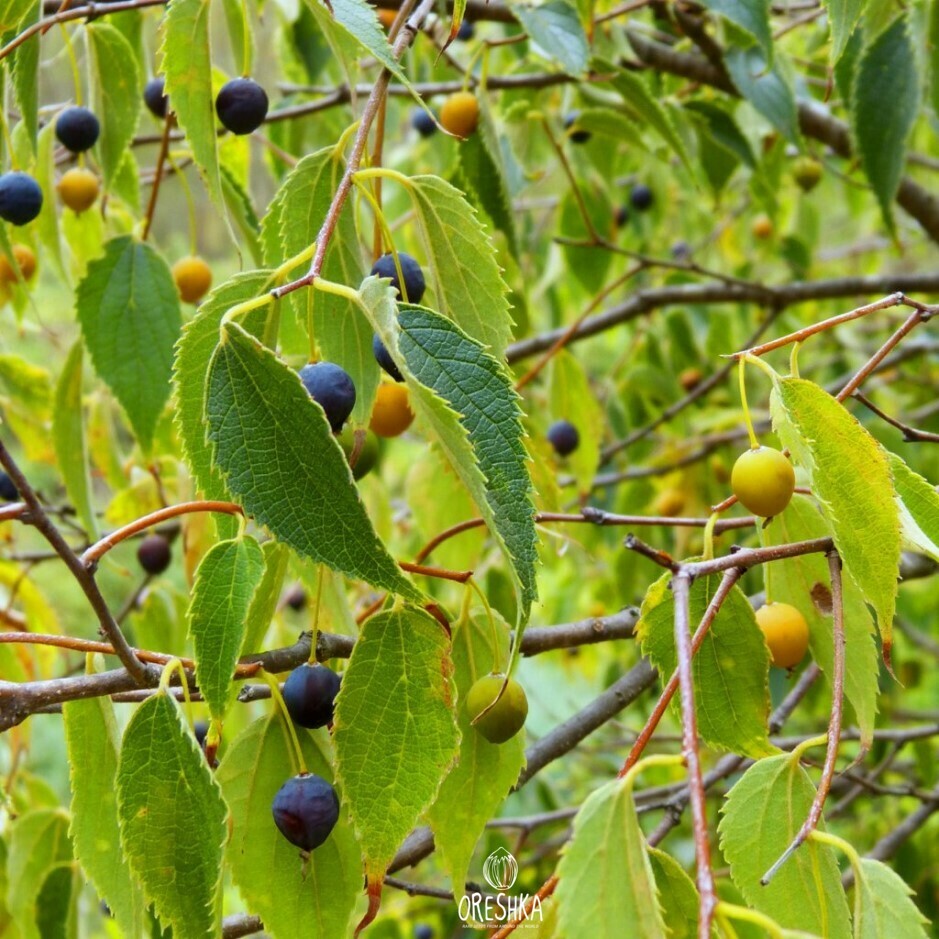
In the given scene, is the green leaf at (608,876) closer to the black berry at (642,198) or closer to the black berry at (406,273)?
the black berry at (406,273)

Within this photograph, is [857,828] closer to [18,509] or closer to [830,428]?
[830,428]

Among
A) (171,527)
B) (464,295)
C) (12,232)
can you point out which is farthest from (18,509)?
(171,527)

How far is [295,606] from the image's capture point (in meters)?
2.50

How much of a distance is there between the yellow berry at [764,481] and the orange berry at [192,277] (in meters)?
0.95

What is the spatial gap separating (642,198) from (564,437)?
80 cm

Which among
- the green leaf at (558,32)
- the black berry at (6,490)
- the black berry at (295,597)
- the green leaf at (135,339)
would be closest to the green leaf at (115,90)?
the green leaf at (135,339)

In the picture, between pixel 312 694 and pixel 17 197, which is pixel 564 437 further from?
pixel 312 694

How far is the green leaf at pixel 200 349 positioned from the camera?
793 millimetres

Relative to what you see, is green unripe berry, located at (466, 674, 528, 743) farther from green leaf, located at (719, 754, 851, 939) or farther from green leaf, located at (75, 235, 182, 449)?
green leaf, located at (75, 235, 182, 449)

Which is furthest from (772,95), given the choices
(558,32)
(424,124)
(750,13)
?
(424,124)

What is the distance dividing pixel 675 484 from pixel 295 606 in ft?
2.72

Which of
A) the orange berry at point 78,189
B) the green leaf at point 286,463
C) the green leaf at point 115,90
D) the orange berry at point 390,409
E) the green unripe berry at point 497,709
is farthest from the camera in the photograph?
the orange berry at point 78,189

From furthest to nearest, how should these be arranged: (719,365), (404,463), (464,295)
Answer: (404,463) < (719,365) < (464,295)

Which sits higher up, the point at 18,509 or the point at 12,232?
the point at 18,509
